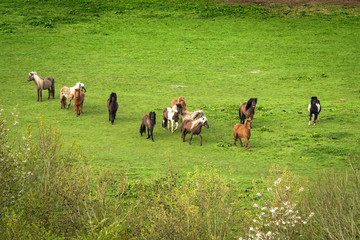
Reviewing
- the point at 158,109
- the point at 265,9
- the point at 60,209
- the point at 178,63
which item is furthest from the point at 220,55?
the point at 60,209

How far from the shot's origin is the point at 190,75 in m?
37.7

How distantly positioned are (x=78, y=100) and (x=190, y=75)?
13015mm

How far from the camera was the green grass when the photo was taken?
21.4 meters

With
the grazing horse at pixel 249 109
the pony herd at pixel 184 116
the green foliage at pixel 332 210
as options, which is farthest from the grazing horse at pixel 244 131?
the green foliage at pixel 332 210

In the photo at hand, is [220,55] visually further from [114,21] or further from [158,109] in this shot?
[158,109]

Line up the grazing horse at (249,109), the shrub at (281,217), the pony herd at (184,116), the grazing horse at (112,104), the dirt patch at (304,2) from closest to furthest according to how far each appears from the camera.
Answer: the shrub at (281,217) < the pony herd at (184,116) < the grazing horse at (249,109) < the grazing horse at (112,104) < the dirt patch at (304,2)

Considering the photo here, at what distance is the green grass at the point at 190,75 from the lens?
21.4 metres

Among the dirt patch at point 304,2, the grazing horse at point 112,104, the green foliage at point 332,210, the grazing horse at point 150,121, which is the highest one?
the dirt patch at point 304,2

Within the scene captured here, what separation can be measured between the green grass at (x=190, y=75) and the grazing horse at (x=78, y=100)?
1.23ft

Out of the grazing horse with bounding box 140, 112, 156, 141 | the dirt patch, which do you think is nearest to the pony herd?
the grazing horse with bounding box 140, 112, 156, 141

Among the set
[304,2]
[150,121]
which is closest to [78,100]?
[150,121]

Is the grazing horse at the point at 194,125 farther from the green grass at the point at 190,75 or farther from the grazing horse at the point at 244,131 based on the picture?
the grazing horse at the point at 244,131

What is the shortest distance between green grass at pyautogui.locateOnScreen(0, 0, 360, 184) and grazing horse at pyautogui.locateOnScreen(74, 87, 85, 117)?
0.38 metres

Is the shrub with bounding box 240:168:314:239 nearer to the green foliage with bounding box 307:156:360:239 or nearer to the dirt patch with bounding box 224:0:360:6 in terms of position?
the green foliage with bounding box 307:156:360:239
